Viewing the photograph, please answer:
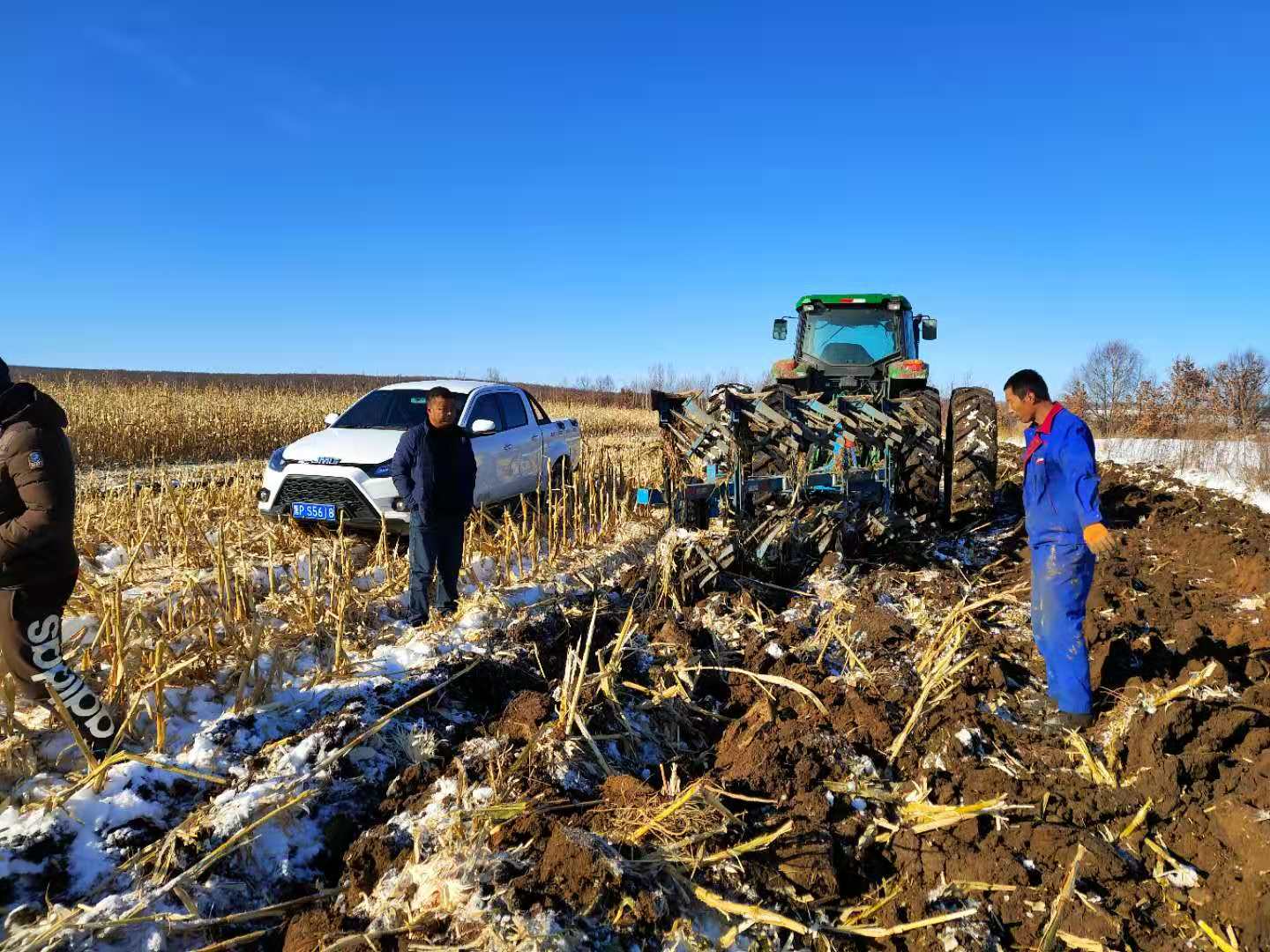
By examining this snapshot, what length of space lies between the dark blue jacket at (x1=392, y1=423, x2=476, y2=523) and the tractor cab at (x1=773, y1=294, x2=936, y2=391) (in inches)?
193

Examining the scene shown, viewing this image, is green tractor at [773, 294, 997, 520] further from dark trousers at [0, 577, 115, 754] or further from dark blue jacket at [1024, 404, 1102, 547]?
dark trousers at [0, 577, 115, 754]

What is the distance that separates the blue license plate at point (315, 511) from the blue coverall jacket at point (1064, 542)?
5220 mm

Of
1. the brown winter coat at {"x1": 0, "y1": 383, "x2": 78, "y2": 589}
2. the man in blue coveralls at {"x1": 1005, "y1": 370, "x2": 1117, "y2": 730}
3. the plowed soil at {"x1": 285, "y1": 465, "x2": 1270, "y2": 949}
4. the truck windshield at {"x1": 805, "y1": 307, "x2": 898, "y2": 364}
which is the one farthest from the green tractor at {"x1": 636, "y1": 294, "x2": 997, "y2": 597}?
the brown winter coat at {"x1": 0, "y1": 383, "x2": 78, "y2": 589}

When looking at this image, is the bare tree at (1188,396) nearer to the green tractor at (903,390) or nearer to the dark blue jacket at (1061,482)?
the green tractor at (903,390)

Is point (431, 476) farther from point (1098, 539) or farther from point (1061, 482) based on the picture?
point (1098, 539)

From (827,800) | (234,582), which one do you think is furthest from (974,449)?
(234,582)

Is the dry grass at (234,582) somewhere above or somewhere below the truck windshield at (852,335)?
below

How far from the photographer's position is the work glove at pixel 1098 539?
3490 mm

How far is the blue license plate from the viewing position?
6.42 meters

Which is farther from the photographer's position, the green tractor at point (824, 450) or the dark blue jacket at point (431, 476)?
the green tractor at point (824, 450)

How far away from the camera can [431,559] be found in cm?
517

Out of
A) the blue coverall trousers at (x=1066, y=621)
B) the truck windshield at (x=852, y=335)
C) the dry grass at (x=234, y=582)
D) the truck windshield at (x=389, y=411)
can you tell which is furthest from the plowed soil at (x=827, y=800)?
the truck windshield at (x=852, y=335)

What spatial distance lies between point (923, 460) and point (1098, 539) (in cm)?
423

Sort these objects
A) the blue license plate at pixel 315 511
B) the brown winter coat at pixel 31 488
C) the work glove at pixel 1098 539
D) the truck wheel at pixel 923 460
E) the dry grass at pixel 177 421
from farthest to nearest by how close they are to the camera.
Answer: the dry grass at pixel 177 421 < the truck wheel at pixel 923 460 < the blue license plate at pixel 315 511 < the work glove at pixel 1098 539 < the brown winter coat at pixel 31 488
